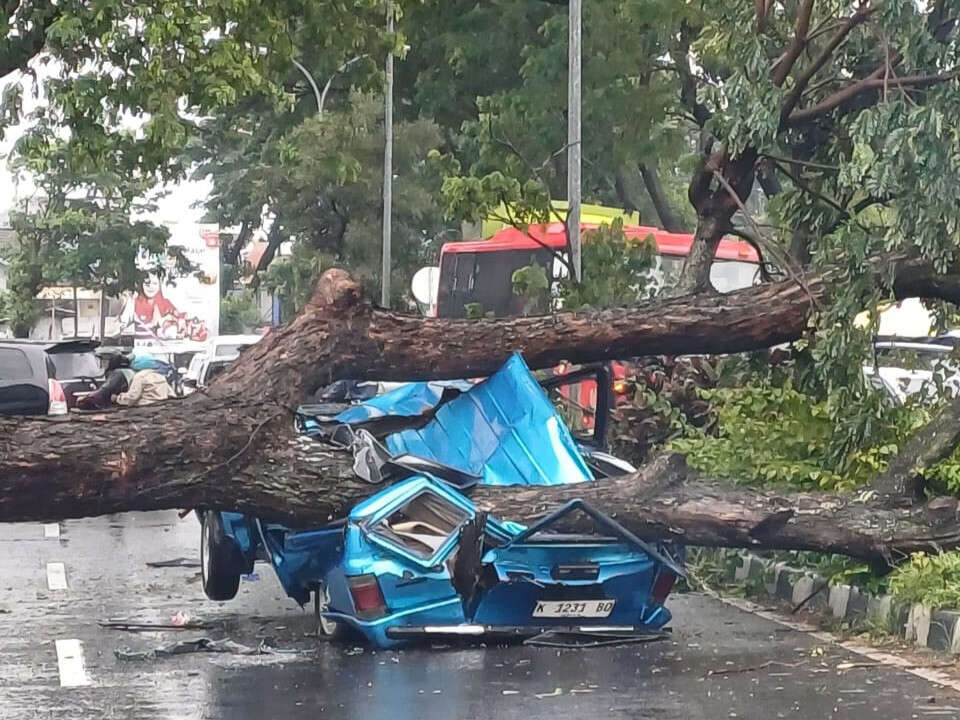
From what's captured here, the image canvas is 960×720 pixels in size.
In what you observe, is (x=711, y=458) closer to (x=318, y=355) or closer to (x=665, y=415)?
(x=665, y=415)

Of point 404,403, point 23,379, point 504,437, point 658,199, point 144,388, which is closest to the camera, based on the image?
point 504,437

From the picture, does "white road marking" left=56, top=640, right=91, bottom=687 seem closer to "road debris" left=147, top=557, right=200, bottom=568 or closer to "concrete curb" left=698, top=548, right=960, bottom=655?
"road debris" left=147, top=557, right=200, bottom=568

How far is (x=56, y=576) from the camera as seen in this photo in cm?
1241

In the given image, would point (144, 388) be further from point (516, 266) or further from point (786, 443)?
point (786, 443)

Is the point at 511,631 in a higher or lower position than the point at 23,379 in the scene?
lower

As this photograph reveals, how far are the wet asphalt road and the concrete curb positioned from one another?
1.25 ft

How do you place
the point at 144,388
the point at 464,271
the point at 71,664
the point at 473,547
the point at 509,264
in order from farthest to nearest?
the point at 464,271 < the point at 509,264 < the point at 144,388 < the point at 71,664 < the point at 473,547

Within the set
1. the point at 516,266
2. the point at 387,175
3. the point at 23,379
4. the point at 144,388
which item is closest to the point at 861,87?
the point at 144,388

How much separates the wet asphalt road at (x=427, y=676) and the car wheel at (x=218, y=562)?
12 cm

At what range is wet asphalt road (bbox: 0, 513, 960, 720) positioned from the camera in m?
7.27

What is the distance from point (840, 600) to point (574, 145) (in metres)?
6.68

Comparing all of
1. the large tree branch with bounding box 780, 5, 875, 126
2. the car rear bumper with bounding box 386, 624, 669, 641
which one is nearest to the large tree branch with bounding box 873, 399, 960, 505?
the car rear bumper with bounding box 386, 624, 669, 641

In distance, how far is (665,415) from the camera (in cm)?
1327

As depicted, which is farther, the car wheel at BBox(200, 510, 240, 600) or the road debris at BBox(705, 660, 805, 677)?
the car wheel at BBox(200, 510, 240, 600)
